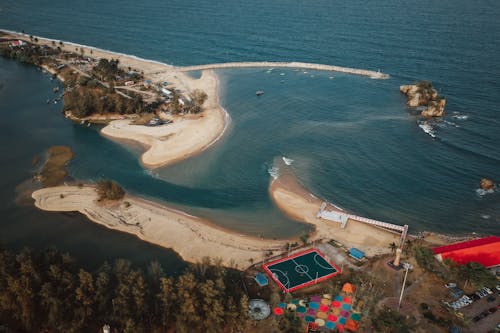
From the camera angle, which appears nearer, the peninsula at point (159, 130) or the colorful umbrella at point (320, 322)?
the colorful umbrella at point (320, 322)

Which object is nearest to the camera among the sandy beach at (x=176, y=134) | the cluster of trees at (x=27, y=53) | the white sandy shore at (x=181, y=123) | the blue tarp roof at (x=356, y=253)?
the blue tarp roof at (x=356, y=253)

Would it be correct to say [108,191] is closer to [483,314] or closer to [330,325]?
[330,325]

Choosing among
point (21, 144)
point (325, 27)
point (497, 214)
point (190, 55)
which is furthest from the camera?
point (325, 27)

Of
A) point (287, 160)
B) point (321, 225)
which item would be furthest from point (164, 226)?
point (287, 160)

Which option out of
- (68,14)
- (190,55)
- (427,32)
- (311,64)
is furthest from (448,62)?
(68,14)

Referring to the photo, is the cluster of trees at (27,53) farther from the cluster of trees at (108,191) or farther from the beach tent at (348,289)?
the beach tent at (348,289)

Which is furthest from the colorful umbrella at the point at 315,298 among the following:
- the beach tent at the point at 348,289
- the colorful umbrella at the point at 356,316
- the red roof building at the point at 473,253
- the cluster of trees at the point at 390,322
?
the red roof building at the point at 473,253

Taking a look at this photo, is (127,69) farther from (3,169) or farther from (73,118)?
(3,169)
